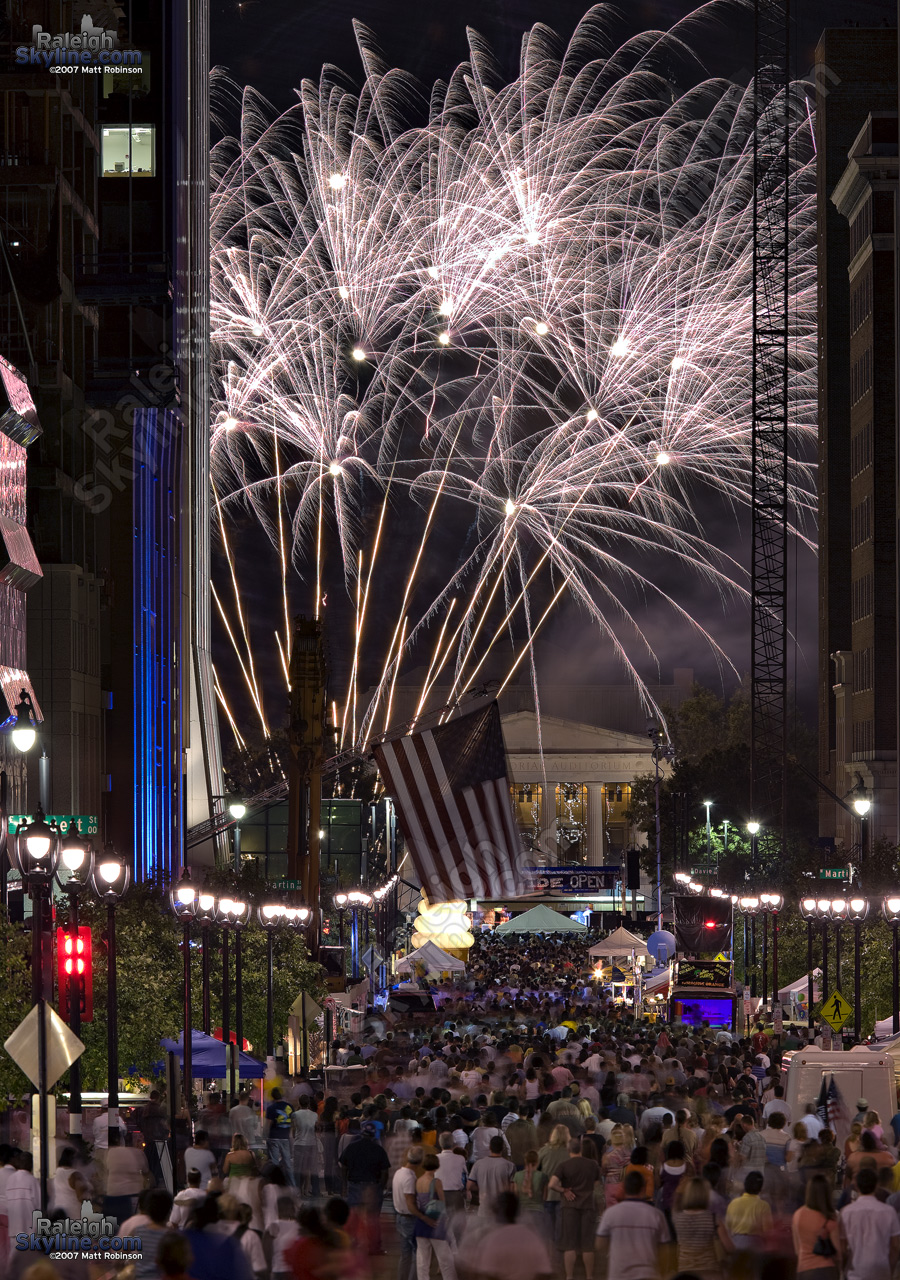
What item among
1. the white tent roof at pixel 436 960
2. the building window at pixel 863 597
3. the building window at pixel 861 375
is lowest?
the white tent roof at pixel 436 960

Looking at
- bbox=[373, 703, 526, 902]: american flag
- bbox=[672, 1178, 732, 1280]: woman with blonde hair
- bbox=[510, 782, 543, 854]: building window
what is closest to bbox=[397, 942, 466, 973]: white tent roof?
bbox=[373, 703, 526, 902]: american flag

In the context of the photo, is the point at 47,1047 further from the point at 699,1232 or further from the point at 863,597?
the point at 863,597

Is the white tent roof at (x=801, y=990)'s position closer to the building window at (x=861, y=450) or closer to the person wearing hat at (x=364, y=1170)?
the person wearing hat at (x=364, y=1170)

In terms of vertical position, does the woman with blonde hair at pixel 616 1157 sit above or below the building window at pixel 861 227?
below

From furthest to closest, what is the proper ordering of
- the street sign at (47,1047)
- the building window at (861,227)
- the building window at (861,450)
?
the building window at (861,450) < the building window at (861,227) < the street sign at (47,1047)

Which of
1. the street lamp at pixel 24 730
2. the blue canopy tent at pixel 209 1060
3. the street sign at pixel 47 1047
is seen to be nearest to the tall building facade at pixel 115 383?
the blue canopy tent at pixel 209 1060

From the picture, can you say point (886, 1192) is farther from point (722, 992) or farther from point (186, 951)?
point (722, 992)

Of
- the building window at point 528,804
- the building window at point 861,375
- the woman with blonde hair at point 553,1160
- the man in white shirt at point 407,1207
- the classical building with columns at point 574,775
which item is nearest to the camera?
the man in white shirt at point 407,1207

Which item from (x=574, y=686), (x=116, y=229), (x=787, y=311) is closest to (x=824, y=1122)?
(x=116, y=229)
